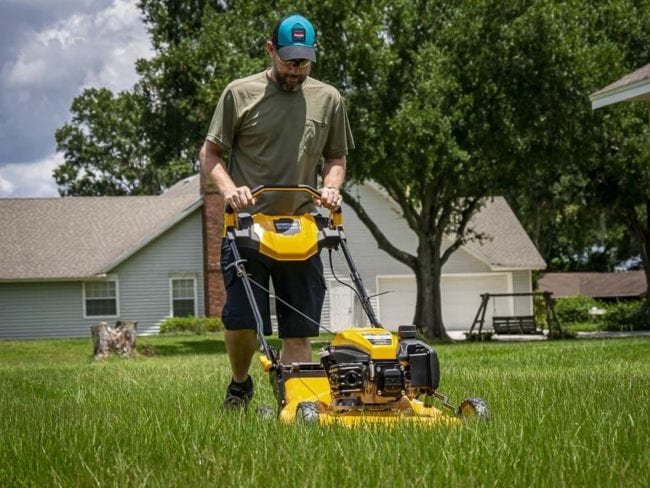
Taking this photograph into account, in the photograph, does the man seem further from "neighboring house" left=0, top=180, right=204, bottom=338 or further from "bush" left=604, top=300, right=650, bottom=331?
"bush" left=604, top=300, right=650, bottom=331

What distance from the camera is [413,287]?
3994 centimetres

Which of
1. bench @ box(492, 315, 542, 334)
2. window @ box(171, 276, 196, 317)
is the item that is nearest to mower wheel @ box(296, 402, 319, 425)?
bench @ box(492, 315, 542, 334)

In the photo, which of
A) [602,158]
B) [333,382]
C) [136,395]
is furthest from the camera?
[602,158]

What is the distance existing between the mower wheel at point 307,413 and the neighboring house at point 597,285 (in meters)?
52.5

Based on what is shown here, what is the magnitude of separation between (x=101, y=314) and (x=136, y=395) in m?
30.1

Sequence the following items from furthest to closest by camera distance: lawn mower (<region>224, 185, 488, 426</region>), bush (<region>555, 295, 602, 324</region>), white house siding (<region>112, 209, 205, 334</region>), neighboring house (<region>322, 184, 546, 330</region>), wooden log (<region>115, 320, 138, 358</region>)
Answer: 1. bush (<region>555, 295, 602, 324</region>)
2. neighboring house (<region>322, 184, 546, 330</region>)
3. white house siding (<region>112, 209, 205, 334</region>)
4. wooden log (<region>115, 320, 138, 358</region>)
5. lawn mower (<region>224, 185, 488, 426</region>)

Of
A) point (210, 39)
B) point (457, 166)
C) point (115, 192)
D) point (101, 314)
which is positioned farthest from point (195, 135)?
point (115, 192)

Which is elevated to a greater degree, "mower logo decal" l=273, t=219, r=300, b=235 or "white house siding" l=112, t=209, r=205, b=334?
"white house siding" l=112, t=209, r=205, b=334

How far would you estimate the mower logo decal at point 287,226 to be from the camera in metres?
6.12

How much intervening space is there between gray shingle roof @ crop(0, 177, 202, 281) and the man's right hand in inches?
1250

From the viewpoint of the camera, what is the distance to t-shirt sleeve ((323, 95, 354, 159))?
6.61 m

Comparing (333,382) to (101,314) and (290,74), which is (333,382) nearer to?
(290,74)

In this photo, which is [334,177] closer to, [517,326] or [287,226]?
[287,226]

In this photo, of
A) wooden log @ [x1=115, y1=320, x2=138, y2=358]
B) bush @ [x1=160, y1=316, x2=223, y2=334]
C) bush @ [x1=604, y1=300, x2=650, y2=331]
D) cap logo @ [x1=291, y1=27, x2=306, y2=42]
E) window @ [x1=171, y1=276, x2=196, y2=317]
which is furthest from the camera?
window @ [x1=171, y1=276, x2=196, y2=317]
